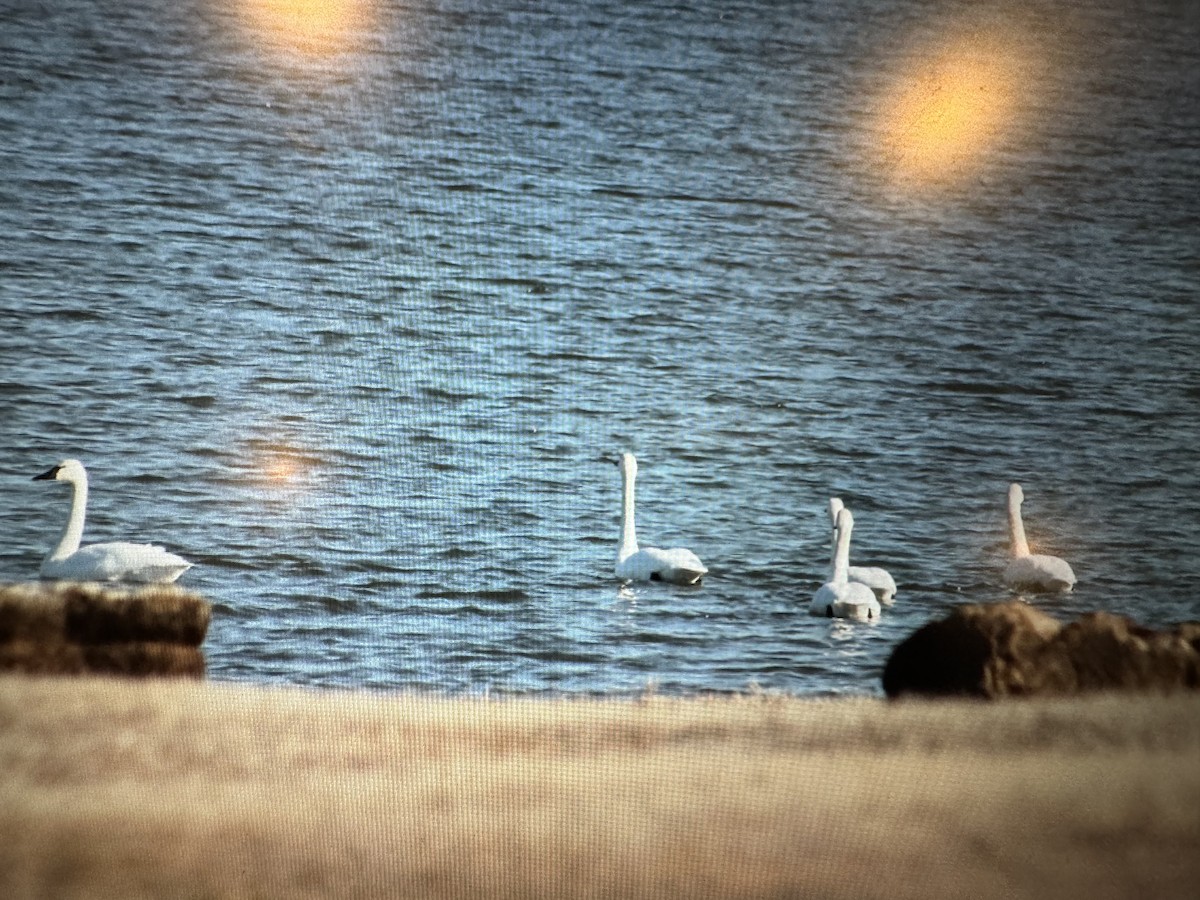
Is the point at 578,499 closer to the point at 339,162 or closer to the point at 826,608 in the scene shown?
the point at 826,608

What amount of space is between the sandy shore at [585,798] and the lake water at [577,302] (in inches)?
12.7

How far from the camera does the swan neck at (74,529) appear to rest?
2.33m

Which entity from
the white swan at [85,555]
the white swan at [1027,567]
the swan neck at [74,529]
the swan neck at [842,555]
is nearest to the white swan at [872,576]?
the swan neck at [842,555]

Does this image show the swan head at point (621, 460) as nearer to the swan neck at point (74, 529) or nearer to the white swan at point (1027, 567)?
the white swan at point (1027, 567)

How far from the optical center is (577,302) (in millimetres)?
2436

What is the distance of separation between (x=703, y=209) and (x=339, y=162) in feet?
2.00

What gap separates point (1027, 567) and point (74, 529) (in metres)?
1.50

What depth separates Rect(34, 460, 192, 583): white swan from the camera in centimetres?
229

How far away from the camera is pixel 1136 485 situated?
2426 mm

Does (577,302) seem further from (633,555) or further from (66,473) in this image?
(66,473)

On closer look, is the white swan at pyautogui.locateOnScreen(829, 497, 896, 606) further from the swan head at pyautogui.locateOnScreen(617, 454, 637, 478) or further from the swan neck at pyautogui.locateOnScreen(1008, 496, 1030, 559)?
the swan head at pyautogui.locateOnScreen(617, 454, 637, 478)

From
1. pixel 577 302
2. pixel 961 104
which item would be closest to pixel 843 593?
pixel 577 302

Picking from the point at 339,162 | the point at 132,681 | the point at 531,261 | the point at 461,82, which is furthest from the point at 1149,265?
the point at 132,681

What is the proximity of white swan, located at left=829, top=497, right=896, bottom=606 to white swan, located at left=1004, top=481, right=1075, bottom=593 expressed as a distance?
0.73 feet
